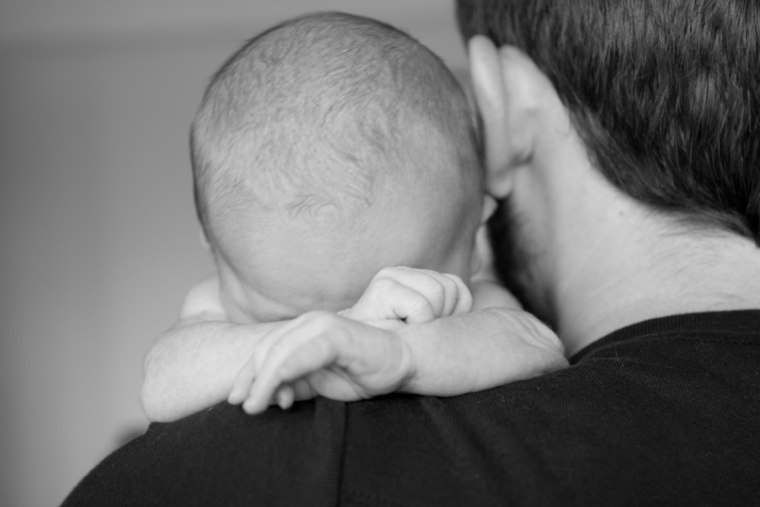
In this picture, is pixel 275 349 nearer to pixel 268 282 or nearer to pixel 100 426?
pixel 268 282

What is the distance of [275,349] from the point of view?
2.40 ft

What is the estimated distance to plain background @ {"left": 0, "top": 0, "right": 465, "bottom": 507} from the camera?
4316mm

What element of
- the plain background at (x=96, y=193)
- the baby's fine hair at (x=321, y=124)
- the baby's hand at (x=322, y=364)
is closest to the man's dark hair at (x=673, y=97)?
the baby's fine hair at (x=321, y=124)

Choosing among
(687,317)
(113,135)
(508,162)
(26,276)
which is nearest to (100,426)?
(26,276)

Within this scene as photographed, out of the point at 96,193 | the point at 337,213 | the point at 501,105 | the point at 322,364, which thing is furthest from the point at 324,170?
the point at 96,193

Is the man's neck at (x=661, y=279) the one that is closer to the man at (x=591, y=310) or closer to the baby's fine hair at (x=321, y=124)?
the man at (x=591, y=310)

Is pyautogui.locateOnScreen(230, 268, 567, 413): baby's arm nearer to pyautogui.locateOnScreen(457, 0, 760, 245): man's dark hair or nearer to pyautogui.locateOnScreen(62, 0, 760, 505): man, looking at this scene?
pyautogui.locateOnScreen(62, 0, 760, 505): man

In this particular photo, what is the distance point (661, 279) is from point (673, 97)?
22cm

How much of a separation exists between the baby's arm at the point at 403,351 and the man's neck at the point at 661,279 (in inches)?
6.6

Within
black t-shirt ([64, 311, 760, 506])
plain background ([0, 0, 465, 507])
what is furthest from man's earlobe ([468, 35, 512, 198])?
plain background ([0, 0, 465, 507])

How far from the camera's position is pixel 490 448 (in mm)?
811

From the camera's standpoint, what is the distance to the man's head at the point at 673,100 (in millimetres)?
1131

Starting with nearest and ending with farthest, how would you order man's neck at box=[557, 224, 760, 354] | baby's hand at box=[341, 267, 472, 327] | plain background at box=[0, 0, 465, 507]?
baby's hand at box=[341, 267, 472, 327] < man's neck at box=[557, 224, 760, 354] < plain background at box=[0, 0, 465, 507]

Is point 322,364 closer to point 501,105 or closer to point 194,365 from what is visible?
point 194,365
